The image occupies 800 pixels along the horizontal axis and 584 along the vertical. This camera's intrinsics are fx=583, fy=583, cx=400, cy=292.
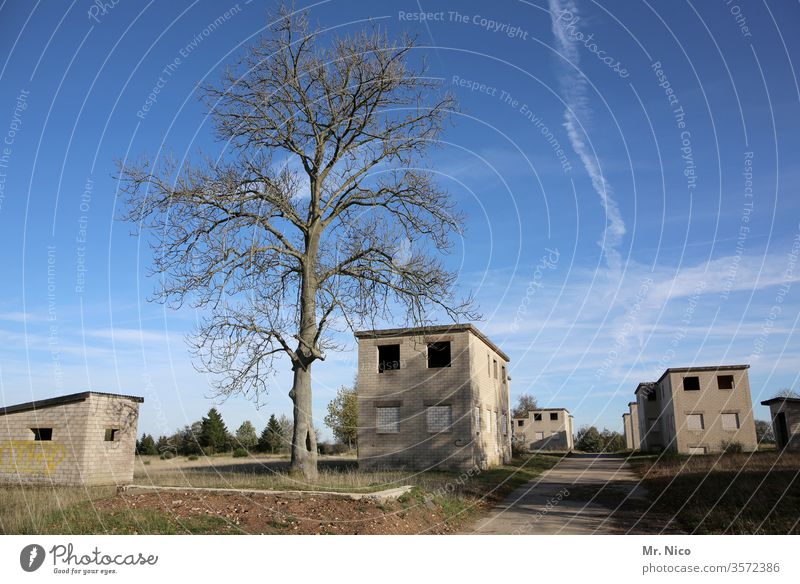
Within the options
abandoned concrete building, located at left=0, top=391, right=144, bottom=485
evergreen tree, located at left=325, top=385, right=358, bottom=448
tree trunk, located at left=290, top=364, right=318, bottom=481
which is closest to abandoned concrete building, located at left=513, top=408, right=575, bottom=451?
evergreen tree, located at left=325, top=385, right=358, bottom=448

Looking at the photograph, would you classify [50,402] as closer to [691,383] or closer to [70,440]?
[70,440]

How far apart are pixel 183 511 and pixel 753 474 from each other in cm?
1791

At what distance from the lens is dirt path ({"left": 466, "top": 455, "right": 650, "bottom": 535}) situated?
1286 centimetres

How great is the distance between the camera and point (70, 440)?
20.7 m

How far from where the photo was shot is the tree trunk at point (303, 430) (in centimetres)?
1722

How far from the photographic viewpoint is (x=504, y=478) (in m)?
26.1

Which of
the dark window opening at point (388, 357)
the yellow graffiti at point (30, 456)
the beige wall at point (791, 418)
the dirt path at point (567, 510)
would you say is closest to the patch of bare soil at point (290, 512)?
the dirt path at point (567, 510)

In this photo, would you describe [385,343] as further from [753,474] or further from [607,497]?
[753,474]

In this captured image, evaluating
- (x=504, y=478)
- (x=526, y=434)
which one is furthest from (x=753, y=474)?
(x=526, y=434)

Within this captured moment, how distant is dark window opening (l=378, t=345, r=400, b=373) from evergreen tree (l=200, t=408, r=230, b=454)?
112ft

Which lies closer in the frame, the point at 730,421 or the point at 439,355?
the point at 439,355

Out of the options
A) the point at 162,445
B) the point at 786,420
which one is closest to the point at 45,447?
the point at 162,445

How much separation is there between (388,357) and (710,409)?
2645 cm

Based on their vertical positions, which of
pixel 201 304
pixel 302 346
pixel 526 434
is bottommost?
pixel 526 434
